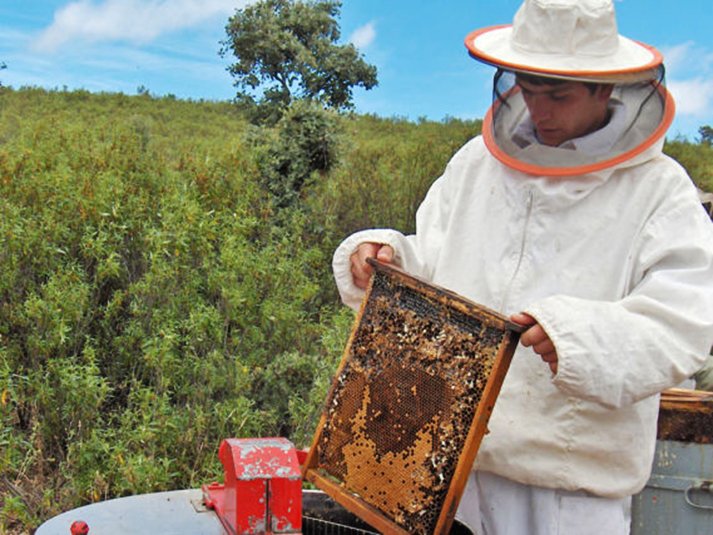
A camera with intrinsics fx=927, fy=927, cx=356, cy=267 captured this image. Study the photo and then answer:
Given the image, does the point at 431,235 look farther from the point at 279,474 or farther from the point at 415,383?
the point at 279,474

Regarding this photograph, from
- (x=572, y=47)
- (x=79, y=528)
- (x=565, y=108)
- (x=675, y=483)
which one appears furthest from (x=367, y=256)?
(x=675, y=483)

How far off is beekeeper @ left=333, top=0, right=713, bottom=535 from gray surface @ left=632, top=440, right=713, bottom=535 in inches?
29.5

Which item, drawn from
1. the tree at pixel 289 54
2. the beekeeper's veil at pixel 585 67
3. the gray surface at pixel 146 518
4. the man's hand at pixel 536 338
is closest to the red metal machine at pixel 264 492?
the gray surface at pixel 146 518

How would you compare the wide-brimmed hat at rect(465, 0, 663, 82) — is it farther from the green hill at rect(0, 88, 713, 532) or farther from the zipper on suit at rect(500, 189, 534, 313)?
the green hill at rect(0, 88, 713, 532)

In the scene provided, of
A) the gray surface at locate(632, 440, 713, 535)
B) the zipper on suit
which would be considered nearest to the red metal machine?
the zipper on suit

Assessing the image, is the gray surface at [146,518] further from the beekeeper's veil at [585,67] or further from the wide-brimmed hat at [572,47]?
the wide-brimmed hat at [572,47]

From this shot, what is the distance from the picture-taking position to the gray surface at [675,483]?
3.24 m

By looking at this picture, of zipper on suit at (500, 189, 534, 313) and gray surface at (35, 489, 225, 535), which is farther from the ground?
zipper on suit at (500, 189, 534, 313)

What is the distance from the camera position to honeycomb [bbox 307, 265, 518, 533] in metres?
2.13

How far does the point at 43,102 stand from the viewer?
17344 mm

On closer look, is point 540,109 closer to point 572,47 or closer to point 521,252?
point 572,47

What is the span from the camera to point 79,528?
82.5 inches

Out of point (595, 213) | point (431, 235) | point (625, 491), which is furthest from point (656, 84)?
point (625, 491)

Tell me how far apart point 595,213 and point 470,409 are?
642 mm
